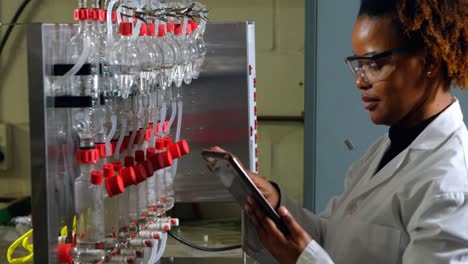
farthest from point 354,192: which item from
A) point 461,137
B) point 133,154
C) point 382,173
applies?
point 133,154

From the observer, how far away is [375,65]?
4.75 ft

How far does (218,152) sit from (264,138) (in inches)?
74.6

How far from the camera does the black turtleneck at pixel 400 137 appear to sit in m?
1.49

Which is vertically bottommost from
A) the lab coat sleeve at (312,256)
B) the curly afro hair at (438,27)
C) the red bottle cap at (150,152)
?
the lab coat sleeve at (312,256)

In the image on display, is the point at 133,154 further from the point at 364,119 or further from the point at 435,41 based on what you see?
the point at 364,119

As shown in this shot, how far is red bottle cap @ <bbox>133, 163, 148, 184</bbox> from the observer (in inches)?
58.9

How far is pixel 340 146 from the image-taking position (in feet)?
8.67

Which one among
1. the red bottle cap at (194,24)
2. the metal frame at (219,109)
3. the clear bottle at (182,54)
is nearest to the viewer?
the clear bottle at (182,54)

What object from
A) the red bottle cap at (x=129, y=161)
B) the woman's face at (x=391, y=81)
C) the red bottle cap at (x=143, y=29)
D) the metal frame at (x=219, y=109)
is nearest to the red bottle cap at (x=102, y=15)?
the red bottle cap at (x=143, y=29)

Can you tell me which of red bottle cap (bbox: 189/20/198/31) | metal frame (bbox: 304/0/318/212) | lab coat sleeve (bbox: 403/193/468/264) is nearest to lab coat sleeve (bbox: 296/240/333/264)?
lab coat sleeve (bbox: 403/193/468/264)

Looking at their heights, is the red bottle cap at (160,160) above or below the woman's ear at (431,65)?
below

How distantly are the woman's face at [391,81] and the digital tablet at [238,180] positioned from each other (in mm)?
310

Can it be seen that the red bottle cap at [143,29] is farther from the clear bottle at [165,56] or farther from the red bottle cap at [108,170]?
the red bottle cap at [108,170]

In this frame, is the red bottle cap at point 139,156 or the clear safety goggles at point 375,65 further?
the red bottle cap at point 139,156
